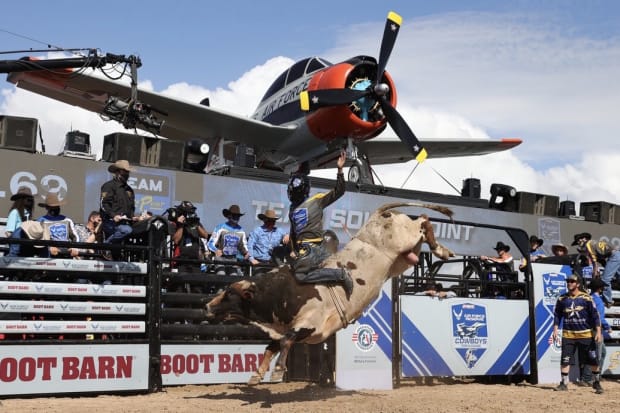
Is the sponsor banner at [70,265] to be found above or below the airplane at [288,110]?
below

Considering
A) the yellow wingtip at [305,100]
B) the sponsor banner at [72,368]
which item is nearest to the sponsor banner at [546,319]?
the sponsor banner at [72,368]

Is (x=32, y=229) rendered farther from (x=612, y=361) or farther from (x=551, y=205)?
(x=551, y=205)

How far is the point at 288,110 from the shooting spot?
2323cm

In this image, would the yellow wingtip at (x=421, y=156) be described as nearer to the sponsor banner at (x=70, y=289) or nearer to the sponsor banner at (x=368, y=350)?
the sponsor banner at (x=368, y=350)

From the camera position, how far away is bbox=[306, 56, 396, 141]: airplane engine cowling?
20.2 metres

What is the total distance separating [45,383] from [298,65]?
1677 cm

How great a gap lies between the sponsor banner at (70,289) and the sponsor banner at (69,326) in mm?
338

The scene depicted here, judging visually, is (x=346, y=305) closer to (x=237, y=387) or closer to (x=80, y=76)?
(x=237, y=387)

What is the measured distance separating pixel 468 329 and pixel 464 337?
0.17m

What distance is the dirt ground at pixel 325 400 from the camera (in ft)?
24.8

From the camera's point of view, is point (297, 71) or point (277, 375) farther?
point (297, 71)

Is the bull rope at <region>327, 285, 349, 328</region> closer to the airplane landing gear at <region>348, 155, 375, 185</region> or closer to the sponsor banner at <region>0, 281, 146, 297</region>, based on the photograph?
the sponsor banner at <region>0, 281, 146, 297</region>

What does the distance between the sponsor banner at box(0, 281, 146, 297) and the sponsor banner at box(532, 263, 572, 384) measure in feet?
24.2

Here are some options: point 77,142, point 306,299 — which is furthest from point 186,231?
point 77,142
